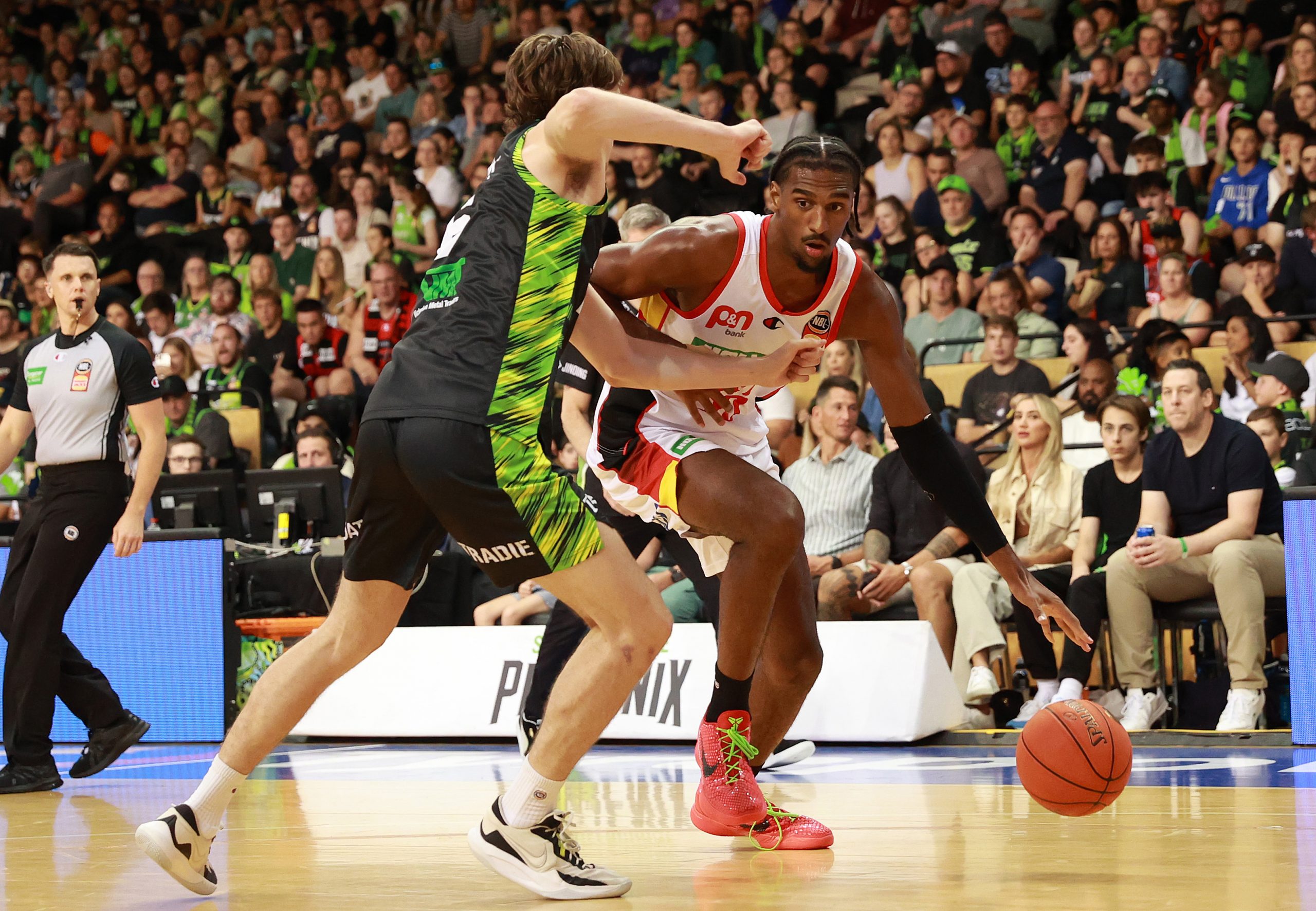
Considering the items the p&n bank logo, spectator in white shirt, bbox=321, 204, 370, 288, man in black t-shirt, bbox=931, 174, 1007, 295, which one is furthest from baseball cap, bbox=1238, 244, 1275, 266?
spectator in white shirt, bbox=321, 204, 370, 288

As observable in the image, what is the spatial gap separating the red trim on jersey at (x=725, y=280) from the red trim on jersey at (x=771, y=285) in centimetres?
5

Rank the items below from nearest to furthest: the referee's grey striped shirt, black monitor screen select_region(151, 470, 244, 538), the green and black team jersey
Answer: the green and black team jersey, the referee's grey striped shirt, black monitor screen select_region(151, 470, 244, 538)

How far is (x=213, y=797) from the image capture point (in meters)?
3.22

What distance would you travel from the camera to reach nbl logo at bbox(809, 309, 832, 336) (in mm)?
4004

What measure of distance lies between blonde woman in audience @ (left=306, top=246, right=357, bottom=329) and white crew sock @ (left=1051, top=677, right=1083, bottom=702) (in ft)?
25.4

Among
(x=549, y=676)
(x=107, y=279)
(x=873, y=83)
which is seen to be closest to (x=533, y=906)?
(x=549, y=676)

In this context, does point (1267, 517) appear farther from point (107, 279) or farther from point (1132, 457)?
point (107, 279)

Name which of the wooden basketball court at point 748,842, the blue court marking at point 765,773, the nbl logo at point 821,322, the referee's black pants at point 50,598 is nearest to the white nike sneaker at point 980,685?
the blue court marking at point 765,773

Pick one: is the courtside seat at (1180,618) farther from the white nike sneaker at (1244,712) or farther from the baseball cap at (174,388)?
the baseball cap at (174,388)

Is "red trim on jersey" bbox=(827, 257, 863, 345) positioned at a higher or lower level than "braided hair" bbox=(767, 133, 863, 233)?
lower

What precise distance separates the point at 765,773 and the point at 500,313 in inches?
124

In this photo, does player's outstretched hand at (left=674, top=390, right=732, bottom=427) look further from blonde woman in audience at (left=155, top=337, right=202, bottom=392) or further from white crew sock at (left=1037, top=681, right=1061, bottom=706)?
blonde woman in audience at (left=155, top=337, right=202, bottom=392)

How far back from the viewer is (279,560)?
835 cm

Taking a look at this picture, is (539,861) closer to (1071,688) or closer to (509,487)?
(509,487)
